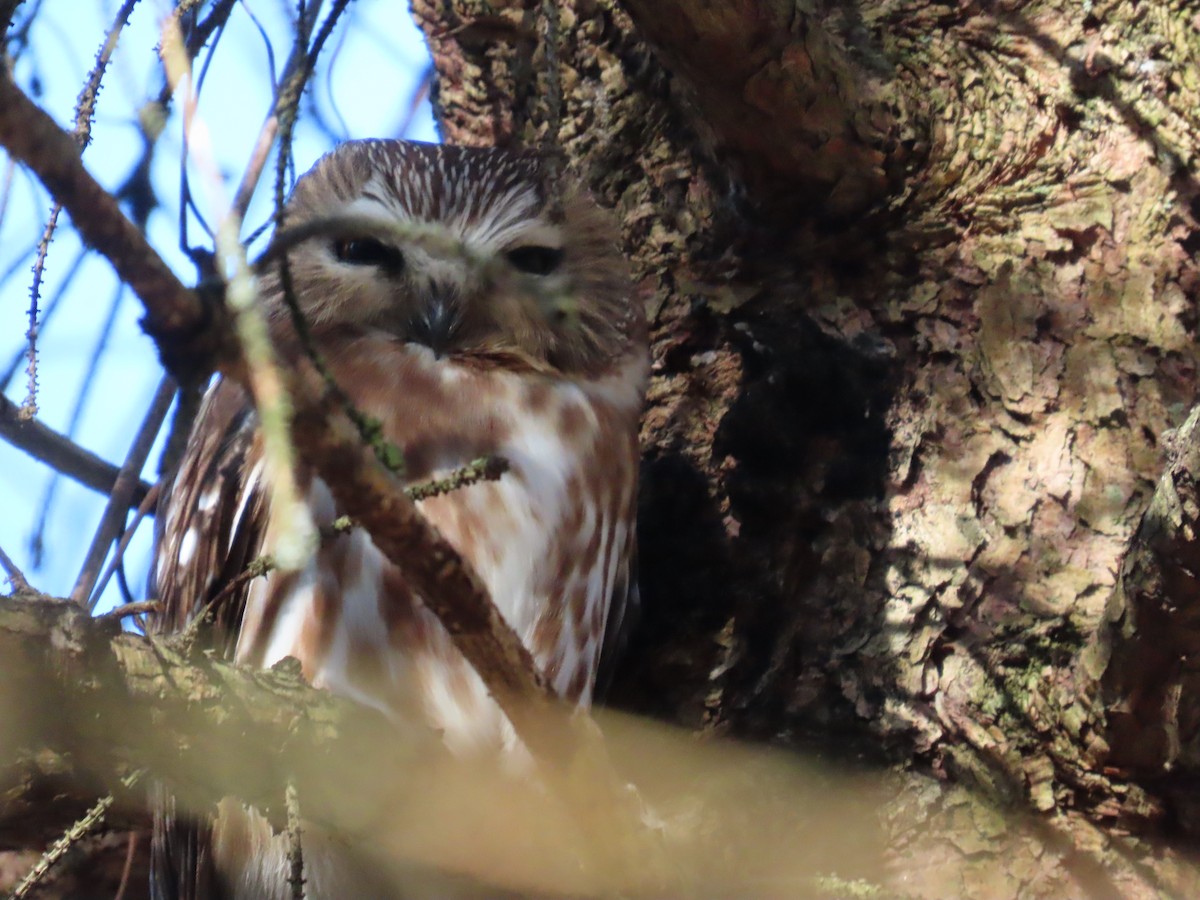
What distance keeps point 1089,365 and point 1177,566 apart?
831 mm

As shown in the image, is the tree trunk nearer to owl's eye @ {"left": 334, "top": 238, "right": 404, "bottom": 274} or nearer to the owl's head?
the owl's head

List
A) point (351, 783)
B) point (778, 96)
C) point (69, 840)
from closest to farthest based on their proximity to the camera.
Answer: point (69, 840), point (351, 783), point (778, 96)

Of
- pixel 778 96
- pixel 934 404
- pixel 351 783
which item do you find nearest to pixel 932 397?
pixel 934 404

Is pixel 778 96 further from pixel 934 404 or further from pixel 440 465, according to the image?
pixel 440 465

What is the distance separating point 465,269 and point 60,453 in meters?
0.89

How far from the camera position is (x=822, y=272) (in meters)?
2.51

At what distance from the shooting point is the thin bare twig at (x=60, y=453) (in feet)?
7.51

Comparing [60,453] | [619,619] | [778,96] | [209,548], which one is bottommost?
[619,619]

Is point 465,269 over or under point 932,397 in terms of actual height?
over

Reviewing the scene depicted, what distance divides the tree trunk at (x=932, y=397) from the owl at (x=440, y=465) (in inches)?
6.7

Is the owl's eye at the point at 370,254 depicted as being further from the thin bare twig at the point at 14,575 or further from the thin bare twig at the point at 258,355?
the thin bare twig at the point at 258,355

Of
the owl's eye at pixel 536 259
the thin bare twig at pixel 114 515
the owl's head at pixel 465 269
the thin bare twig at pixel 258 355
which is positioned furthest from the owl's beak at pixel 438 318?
the thin bare twig at pixel 258 355

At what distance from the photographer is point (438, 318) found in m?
2.59

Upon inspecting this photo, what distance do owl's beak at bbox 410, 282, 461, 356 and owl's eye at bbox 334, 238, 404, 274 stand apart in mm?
111
